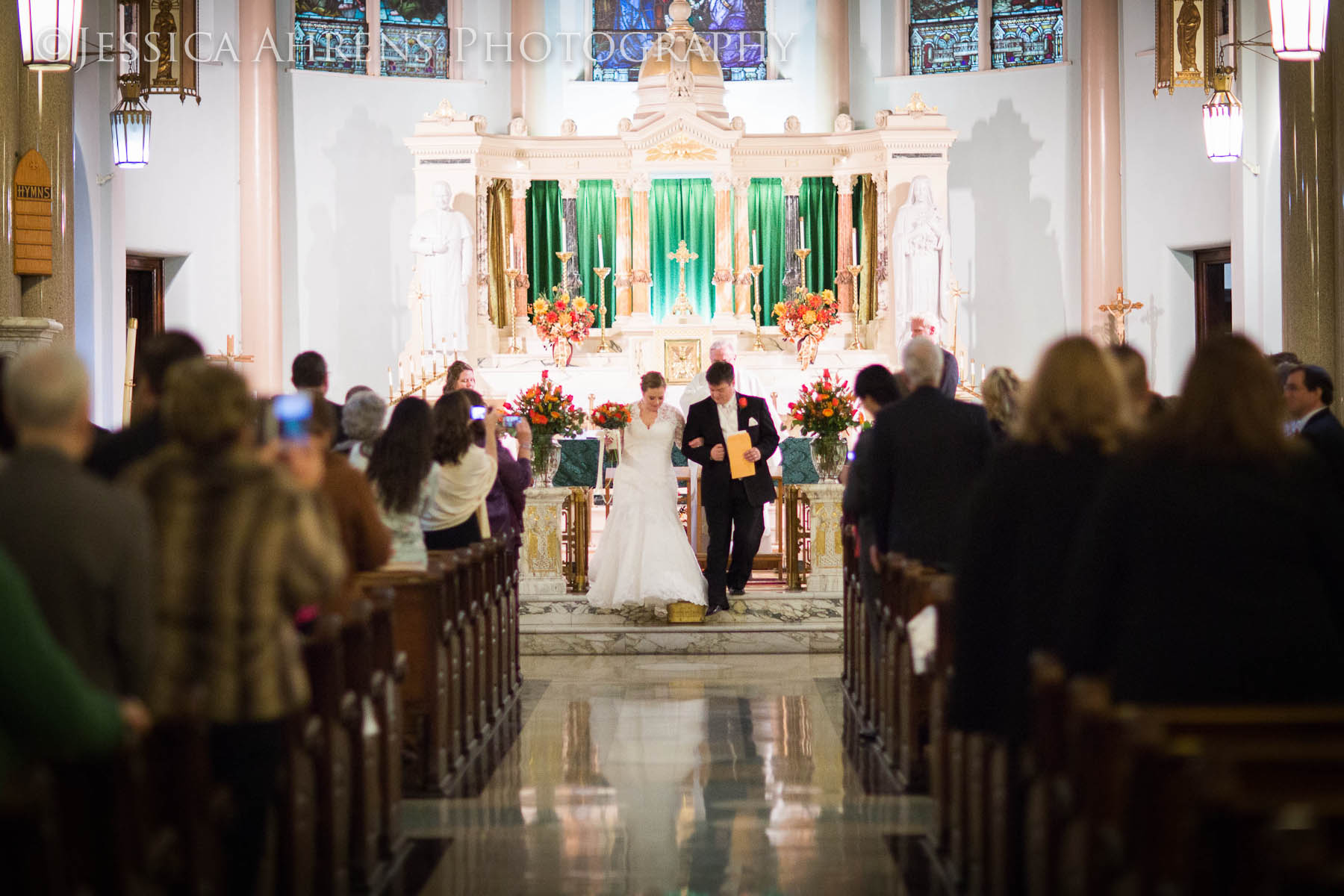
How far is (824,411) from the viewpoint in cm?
999

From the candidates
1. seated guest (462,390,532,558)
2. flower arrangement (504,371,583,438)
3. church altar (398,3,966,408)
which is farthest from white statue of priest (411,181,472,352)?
seated guest (462,390,532,558)

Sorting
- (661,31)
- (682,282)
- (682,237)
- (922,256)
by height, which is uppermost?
(661,31)

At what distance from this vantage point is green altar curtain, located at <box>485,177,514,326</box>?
16750 millimetres

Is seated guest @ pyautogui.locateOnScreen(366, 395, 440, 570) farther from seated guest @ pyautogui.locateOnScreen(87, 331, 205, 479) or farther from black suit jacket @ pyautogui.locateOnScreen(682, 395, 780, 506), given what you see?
black suit jacket @ pyautogui.locateOnScreen(682, 395, 780, 506)

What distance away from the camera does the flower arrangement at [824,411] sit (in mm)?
10000

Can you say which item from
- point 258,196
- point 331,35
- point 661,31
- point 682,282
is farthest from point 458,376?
point 661,31

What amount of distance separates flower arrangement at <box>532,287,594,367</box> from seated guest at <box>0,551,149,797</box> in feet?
42.2

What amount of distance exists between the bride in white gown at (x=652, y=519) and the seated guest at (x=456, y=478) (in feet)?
7.13

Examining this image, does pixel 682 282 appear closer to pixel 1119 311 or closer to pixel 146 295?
pixel 1119 311

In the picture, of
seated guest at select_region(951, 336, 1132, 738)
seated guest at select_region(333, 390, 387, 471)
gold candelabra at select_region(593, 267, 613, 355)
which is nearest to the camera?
seated guest at select_region(951, 336, 1132, 738)

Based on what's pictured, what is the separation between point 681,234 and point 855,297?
6.56 feet

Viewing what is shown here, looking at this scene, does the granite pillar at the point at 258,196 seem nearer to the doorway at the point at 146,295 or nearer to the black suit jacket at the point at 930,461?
the doorway at the point at 146,295

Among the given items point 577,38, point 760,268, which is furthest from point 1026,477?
point 577,38

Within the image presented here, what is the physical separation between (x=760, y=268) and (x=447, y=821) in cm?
1149
